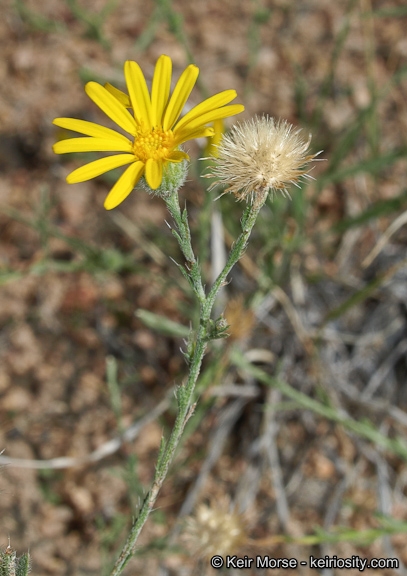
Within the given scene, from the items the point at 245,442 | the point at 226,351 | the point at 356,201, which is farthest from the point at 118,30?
the point at 245,442

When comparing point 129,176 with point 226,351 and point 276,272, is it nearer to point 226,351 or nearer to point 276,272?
point 226,351

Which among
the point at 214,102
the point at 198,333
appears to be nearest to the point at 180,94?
the point at 214,102

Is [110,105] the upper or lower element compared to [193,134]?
upper

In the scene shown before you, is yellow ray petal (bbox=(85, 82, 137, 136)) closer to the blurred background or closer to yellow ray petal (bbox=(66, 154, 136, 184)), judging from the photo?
yellow ray petal (bbox=(66, 154, 136, 184))

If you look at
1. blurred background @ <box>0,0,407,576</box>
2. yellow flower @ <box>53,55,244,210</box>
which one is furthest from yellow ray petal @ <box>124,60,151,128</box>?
blurred background @ <box>0,0,407,576</box>

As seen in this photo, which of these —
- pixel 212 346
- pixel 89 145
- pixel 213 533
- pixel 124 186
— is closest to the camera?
pixel 124 186

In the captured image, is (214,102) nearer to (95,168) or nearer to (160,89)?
(160,89)
